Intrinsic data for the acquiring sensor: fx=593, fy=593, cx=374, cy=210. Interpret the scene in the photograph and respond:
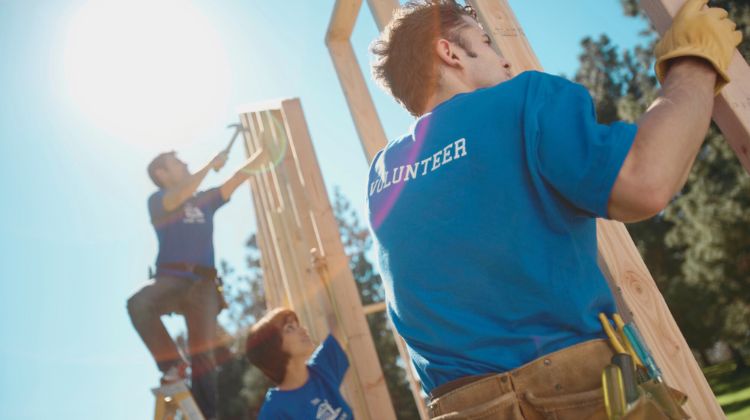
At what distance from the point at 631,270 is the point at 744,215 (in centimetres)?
1648

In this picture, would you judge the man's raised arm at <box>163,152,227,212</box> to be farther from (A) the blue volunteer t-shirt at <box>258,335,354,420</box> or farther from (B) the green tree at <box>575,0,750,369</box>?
(B) the green tree at <box>575,0,750,369</box>

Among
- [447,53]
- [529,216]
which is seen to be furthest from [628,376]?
[447,53]

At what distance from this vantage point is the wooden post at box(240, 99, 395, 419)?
3729 millimetres

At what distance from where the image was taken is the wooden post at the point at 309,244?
3729 mm

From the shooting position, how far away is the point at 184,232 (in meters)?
4.52

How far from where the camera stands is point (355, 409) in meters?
3.81

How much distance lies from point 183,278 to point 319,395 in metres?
1.37

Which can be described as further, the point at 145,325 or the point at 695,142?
the point at 145,325

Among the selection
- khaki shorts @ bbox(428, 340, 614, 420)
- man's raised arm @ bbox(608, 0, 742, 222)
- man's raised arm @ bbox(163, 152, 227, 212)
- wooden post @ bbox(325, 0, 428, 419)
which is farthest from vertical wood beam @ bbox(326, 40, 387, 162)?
khaki shorts @ bbox(428, 340, 614, 420)

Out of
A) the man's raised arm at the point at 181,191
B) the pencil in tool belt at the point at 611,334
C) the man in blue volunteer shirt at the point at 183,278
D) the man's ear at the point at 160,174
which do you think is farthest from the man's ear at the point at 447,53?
the man's ear at the point at 160,174

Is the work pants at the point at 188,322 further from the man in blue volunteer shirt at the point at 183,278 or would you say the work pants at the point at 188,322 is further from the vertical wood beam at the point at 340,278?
the vertical wood beam at the point at 340,278

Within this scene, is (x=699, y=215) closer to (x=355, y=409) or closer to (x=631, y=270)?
(x=355, y=409)

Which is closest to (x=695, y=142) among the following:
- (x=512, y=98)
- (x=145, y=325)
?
(x=512, y=98)

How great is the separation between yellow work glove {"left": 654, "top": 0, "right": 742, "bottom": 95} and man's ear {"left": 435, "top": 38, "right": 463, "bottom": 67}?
1.73ft
